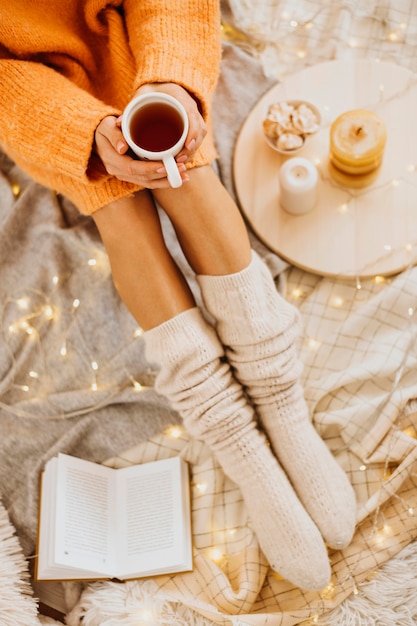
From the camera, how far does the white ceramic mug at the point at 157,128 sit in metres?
0.80

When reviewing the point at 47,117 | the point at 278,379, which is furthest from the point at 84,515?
the point at 47,117

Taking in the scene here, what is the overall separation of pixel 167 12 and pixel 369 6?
72cm

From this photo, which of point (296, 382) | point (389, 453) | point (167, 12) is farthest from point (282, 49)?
point (389, 453)

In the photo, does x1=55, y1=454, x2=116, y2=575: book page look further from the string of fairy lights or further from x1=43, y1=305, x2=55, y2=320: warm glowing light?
x1=43, y1=305, x2=55, y2=320: warm glowing light

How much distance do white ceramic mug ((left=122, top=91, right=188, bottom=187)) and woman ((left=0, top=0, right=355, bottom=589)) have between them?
0.04 m

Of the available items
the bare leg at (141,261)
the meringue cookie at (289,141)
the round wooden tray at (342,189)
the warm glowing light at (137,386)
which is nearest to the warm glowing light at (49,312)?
the warm glowing light at (137,386)

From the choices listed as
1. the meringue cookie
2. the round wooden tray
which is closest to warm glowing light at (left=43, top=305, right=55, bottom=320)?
the round wooden tray

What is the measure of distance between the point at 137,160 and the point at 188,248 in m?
0.21

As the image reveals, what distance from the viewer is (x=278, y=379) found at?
102cm

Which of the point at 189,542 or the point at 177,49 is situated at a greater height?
the point at 177,49

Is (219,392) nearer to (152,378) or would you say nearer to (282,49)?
(152,378)

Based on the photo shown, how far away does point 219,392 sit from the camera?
3.25ft

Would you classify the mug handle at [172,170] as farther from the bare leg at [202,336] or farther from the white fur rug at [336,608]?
the white fur rug at [336,608]

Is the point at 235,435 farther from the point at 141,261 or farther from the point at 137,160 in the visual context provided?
the point at 137,160
